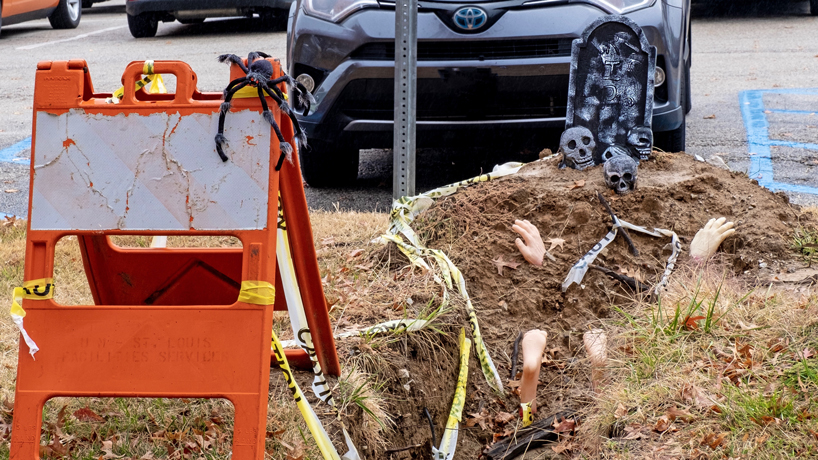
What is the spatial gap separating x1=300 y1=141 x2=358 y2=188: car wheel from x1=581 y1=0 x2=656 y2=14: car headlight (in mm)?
1937

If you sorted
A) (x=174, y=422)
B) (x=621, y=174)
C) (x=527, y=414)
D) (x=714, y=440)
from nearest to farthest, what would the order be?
1. (x=714, y=440)
2. (x=174, y=422)
3. (x=527, y=414)
4. (x=621, y=174)

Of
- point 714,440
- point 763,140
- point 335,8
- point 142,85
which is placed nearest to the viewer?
point 714,440

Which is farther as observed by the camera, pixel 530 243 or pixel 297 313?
pixel 530 243

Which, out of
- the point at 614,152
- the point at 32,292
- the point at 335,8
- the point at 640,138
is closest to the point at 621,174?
the point at 614,152

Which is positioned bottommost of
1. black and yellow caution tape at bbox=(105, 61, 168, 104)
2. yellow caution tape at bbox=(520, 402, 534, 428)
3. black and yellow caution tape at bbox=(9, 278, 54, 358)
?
yellow caution tape at bbox=(520, 402, 534, 428)

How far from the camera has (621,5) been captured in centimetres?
482

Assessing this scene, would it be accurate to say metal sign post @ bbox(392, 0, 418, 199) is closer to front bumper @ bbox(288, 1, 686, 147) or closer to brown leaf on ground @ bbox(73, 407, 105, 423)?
front bumper @ bbox(288, 1, 686, 147)

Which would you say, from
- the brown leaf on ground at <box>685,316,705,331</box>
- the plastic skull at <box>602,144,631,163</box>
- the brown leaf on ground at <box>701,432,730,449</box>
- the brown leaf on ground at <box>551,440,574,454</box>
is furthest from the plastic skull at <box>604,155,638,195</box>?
the brown leaf on ground at <box>701,432,730,449</box>

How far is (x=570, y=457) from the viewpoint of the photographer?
2.91 meters

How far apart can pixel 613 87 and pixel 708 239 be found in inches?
43.7

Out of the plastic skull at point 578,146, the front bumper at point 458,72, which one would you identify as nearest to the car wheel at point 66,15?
the front bumper at point 458,72

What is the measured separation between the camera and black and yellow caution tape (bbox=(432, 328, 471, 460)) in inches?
123

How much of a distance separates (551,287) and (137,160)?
2.34m

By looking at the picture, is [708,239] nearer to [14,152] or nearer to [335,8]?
[335,8]
